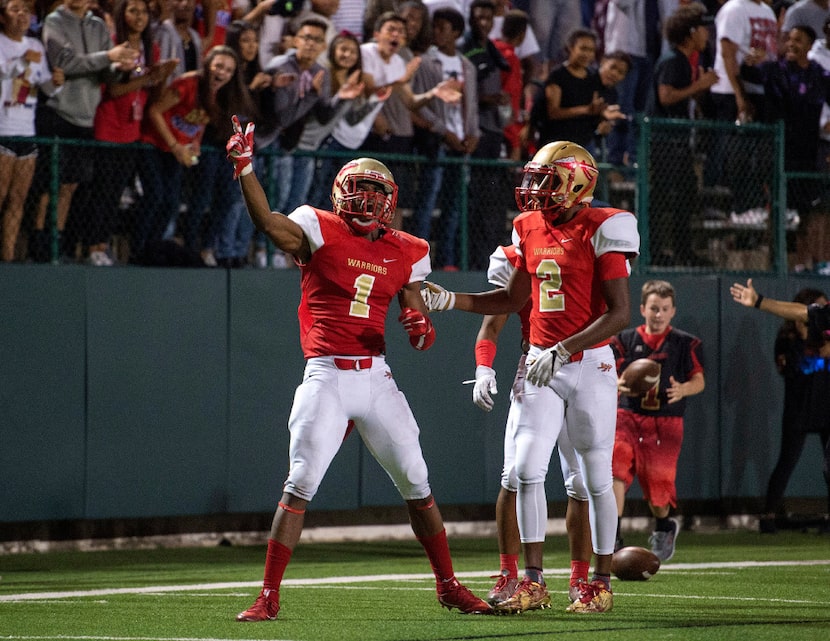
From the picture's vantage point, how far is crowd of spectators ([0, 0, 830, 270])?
1162 centimetres

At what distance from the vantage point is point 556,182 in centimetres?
805

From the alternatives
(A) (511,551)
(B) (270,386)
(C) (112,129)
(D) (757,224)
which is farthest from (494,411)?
(A) (511,551)

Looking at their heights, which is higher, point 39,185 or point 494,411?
point 39,185

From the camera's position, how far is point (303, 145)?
41.6ft

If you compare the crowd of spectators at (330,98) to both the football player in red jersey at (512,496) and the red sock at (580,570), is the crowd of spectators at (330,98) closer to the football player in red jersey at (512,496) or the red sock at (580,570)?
the football player in red jersey at (512,496)

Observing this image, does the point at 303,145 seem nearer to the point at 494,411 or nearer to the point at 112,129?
the point at 112,129

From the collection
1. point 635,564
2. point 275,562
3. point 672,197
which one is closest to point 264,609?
point 275,562

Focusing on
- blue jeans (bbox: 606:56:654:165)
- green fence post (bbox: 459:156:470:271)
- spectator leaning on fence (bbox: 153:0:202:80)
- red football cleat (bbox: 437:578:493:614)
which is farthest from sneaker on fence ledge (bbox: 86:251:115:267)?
blue jeans (bbox: 606:56:654:165)

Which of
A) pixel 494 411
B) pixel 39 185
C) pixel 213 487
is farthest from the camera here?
pixel 494 411

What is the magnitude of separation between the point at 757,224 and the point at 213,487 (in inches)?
224

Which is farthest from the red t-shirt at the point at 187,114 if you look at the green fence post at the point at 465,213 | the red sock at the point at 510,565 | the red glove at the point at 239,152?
the red sock at the point at 510,565

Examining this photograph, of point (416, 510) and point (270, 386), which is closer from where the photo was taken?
point (416, 510)

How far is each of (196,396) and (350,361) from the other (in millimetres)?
4853

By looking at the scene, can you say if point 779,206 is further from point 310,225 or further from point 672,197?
point 310,225
